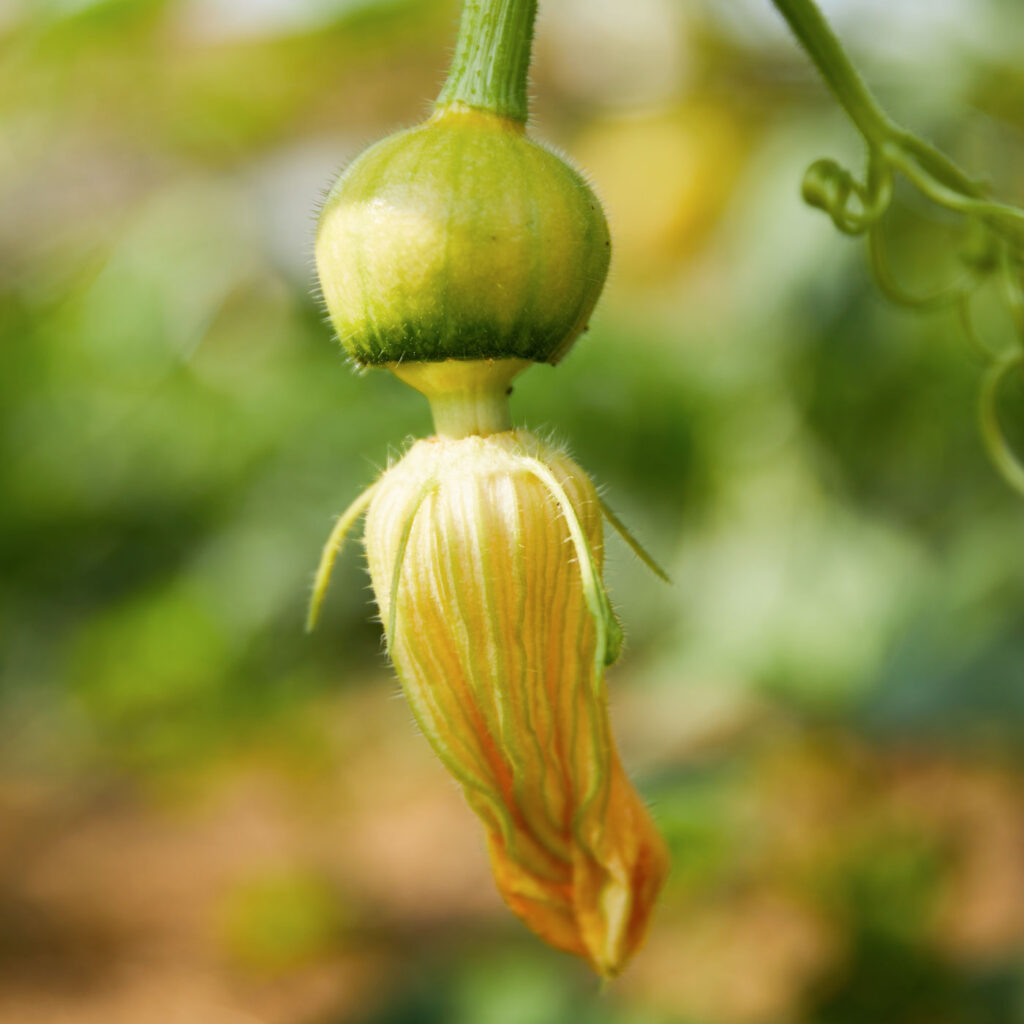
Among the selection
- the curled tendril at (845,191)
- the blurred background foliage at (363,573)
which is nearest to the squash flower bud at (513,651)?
the curled tendril at (845,191)

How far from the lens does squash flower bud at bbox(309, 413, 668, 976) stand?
35.8 inches

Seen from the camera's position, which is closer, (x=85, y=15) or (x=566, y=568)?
(x=566, y=568)

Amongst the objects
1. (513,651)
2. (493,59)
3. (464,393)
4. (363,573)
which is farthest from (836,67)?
(363,573)

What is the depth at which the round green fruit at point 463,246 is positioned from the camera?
0.87m

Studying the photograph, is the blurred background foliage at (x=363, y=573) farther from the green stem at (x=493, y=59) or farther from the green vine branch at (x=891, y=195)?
the green stem at (x=493, y=59)

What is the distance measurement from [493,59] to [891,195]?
1.21ft

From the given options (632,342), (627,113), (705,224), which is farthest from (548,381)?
(627,113)

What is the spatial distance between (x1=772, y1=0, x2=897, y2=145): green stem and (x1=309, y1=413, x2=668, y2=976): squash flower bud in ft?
1.24

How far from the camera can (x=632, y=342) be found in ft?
14.8

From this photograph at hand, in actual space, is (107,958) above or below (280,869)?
below

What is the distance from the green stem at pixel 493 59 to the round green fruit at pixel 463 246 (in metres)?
0.02

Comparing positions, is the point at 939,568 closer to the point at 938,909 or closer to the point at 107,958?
the point at 938,909

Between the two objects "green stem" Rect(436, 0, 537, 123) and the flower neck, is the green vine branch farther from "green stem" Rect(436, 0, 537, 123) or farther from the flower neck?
the flower neck

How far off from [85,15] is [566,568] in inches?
138
